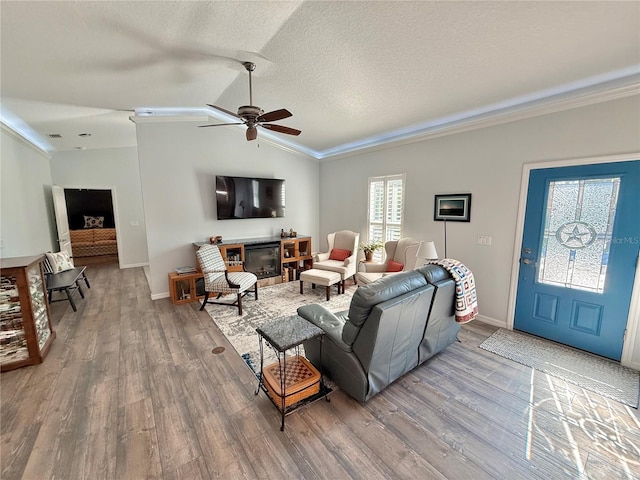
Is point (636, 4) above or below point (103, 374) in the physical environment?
above

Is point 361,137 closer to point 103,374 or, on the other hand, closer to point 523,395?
point 523,395

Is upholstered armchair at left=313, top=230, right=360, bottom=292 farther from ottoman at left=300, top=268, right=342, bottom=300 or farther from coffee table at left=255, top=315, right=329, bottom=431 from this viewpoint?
coffee table at left=255, top=315, right=329, bottom=431

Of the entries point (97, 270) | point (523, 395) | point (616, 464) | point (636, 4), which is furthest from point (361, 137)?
point (97, 270)

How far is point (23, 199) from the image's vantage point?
4.08 metres

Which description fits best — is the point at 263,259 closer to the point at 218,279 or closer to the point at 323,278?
the point at 218,279

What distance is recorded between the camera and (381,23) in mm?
2010

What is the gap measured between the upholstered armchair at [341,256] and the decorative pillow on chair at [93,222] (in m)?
7.49

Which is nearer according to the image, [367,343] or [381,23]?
[367,343]

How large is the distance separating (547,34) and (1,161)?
240 inches

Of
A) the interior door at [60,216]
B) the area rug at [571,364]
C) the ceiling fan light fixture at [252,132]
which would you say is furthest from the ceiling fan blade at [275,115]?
the interior door at [60,216]

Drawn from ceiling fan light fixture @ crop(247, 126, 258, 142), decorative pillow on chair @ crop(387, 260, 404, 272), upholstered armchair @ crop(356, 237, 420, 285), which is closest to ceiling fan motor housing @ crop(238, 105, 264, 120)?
ceiling fan light fixture @ crop(247, 126, 258, 142)

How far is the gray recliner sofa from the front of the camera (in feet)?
6.12

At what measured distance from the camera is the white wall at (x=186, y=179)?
4172 mm

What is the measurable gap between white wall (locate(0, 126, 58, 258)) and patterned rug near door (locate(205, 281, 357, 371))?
2.80 meters
